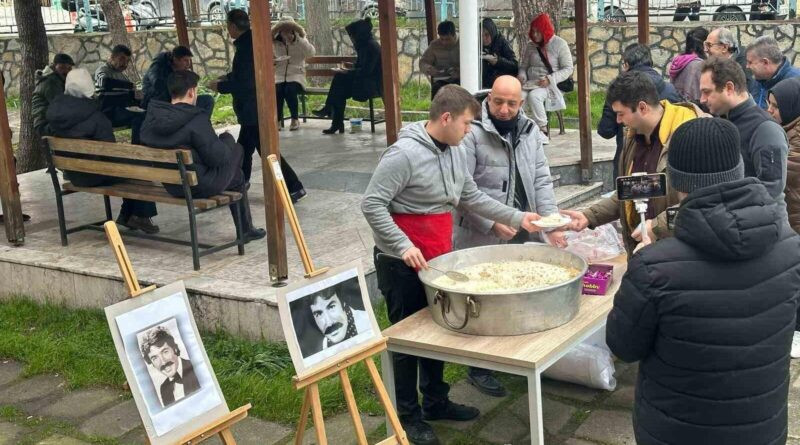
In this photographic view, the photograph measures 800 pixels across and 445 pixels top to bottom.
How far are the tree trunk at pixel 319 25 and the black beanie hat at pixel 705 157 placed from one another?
15107mm

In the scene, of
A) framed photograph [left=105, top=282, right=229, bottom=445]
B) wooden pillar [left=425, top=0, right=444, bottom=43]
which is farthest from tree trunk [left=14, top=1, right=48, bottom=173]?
framed photograph [left=105, top=282, right=229, bottom=445]

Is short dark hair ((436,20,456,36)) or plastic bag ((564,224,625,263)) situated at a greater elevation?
short dark hair ((436,20,456,36))

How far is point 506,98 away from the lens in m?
4.48

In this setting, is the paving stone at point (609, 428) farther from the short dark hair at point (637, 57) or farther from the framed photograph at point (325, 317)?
the short dark hair at point (637, 57)

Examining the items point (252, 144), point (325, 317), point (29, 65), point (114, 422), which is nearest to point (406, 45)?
point (29, 65)

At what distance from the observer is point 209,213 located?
7688 mm

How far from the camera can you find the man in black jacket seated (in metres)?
6.14

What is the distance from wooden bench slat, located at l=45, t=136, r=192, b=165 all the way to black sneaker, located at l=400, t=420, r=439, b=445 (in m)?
2.62

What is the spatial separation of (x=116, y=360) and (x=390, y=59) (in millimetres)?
2838

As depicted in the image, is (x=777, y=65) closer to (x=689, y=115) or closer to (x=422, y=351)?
(x=689, y=115)

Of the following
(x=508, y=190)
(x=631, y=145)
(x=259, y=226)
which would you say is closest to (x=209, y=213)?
(x=259, y=226)

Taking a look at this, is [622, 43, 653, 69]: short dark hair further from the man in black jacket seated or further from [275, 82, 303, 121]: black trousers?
[275, 82, 303, 121]: black trousers

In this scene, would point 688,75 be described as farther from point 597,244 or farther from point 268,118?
point 268,118

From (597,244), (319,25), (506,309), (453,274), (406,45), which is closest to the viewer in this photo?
(506,309)
